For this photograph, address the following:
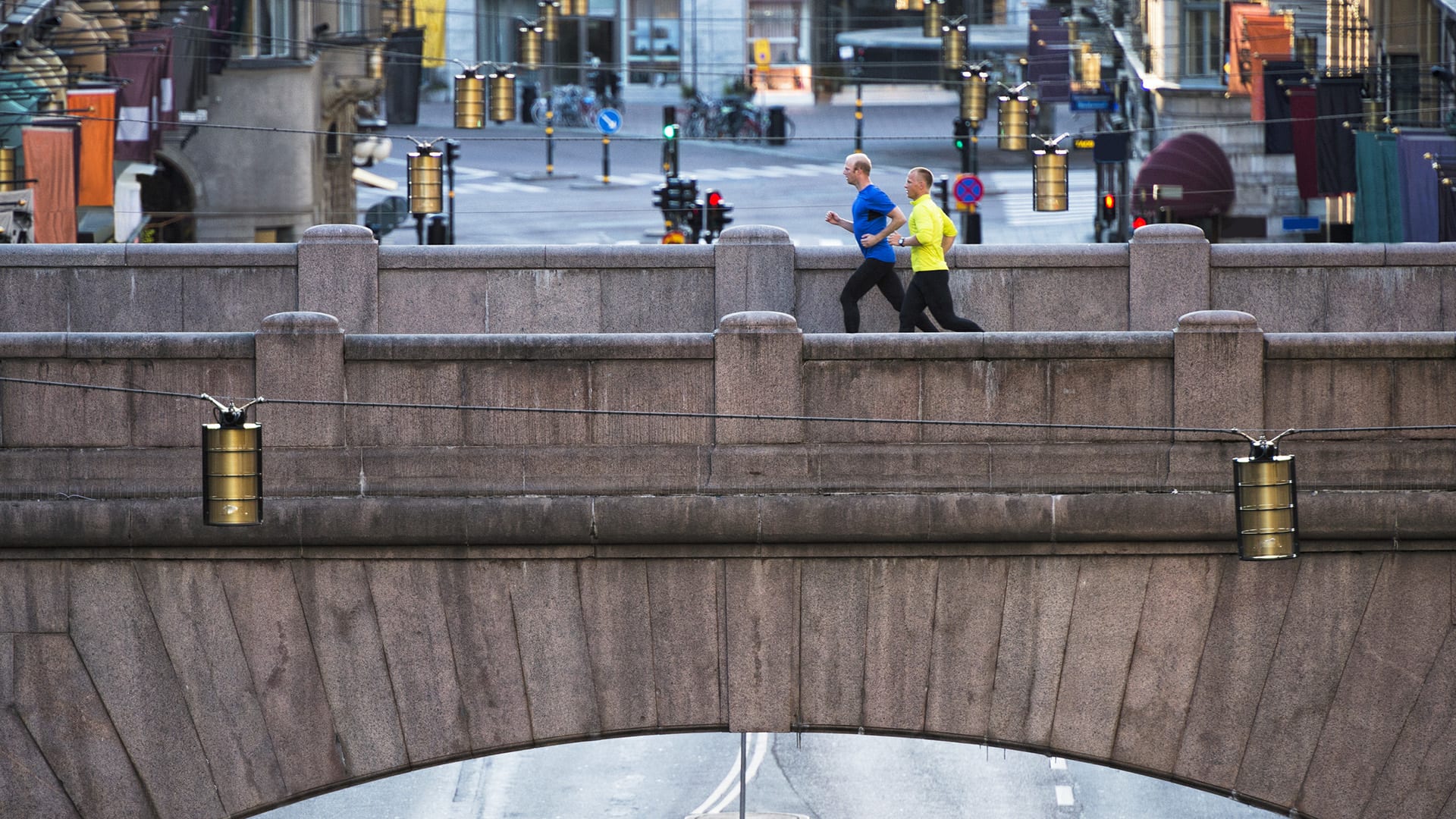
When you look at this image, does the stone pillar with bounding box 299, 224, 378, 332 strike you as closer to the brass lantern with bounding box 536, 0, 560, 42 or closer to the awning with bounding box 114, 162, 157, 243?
the awning with bounding box 114, 162, 157, 243

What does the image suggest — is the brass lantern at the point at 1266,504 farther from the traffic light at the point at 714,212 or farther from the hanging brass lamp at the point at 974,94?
the hanging brass lamp at the point at 974,94

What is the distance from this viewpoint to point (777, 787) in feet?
93.9

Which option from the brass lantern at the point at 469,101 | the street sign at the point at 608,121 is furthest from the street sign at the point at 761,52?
the brass lantern at the point at 469,101

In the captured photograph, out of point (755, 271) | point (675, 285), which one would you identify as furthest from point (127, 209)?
point (755, 271)

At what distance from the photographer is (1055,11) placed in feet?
199

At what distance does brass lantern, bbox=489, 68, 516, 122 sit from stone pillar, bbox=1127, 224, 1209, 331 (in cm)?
2347

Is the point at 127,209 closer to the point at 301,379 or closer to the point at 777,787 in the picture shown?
the point at 777,787

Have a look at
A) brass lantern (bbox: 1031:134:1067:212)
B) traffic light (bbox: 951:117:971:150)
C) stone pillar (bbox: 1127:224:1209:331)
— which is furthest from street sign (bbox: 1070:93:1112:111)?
stone pillar (bbox: 1127:224:1209:331)

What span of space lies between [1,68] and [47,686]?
53.8 ft

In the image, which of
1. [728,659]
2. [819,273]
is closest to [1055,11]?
[819,273]

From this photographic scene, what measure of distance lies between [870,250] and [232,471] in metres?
5.90

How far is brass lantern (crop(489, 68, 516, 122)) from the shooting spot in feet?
128

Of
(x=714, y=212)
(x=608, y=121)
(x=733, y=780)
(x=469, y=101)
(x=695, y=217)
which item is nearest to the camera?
(x=733, y=780)

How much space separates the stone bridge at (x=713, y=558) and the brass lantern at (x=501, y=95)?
2578 centimetres
